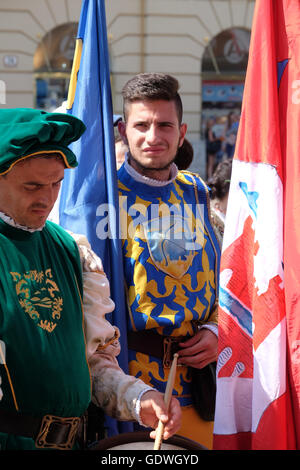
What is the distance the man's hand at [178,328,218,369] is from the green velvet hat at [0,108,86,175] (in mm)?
983

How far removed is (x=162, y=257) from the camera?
7.89ft

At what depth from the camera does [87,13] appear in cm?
255

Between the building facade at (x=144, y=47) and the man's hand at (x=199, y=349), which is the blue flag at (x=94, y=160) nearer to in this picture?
the man's hand at (x=199, y=349)

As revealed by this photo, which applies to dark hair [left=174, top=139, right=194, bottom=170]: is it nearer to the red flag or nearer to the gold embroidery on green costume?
the red flag

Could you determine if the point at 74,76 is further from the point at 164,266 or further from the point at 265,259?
the point at 265,259

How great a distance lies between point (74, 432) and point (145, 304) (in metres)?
0.68

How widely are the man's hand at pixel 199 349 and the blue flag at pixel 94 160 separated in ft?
1.02

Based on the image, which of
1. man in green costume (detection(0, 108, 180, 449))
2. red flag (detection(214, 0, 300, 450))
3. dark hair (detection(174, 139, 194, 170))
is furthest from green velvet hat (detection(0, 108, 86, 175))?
dark hair (detection(174, 139, 194, 170))

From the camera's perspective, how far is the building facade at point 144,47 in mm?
13977

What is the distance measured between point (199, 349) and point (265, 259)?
0.66 m

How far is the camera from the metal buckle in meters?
1.65

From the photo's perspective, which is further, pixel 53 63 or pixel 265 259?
pixel 53 63

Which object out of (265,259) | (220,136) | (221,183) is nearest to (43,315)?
(265,259)

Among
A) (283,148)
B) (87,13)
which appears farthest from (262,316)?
(87,13)
